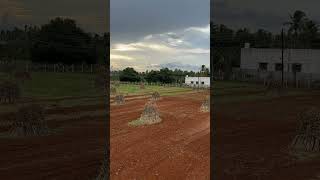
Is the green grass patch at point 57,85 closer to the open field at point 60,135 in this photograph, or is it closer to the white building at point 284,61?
the open field at point 60,135

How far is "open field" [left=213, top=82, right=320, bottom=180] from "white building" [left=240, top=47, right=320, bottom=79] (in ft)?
0.72

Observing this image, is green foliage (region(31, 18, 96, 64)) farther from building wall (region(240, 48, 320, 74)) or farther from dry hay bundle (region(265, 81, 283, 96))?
dry hay bundle (region(265, 81, 283, 96))

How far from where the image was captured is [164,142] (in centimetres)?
891

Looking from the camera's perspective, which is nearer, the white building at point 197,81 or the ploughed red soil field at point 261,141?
the ploughed red soil field at point 261,141

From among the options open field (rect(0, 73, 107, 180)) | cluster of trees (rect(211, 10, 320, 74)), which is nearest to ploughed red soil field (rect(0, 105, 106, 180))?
open field (rect(0, 73, 107, 180))

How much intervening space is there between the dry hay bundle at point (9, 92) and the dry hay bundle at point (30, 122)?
16 centimetres

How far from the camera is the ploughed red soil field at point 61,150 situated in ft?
14.7

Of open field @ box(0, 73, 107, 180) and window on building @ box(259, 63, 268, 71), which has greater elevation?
window on building @ box(259, 63, 268, 71)

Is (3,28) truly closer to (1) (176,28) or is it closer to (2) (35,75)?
(2) (35,75)

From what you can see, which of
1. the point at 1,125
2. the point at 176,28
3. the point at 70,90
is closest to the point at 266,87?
the point at 70,90

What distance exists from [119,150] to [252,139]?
395 centimetres

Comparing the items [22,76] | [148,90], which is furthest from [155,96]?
[22,76]

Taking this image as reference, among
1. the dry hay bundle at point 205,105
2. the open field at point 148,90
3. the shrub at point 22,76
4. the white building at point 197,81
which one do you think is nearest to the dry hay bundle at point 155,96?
the open field at point 148,90

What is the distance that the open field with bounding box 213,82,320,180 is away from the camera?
4.71 meters
